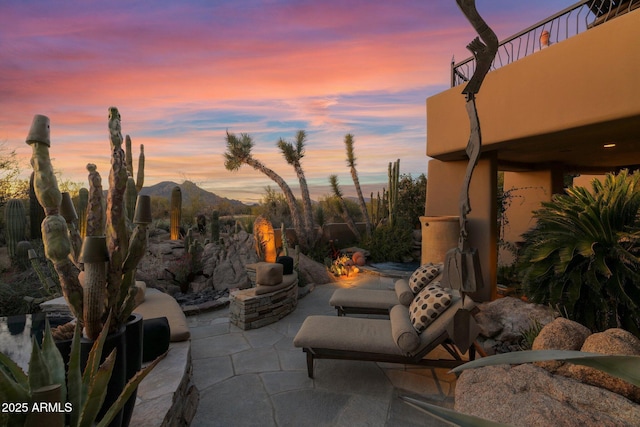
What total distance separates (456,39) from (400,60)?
3.79 feet

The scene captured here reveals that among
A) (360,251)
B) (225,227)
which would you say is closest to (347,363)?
(360,251)

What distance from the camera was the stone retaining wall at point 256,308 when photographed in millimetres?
5102

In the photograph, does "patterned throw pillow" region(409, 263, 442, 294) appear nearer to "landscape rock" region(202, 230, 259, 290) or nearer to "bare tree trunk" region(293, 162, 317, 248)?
"landscape rock" region(202, 230, 259, 290)

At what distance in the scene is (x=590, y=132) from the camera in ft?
15.2

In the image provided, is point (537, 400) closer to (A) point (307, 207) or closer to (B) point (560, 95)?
(B) point (560, 95)

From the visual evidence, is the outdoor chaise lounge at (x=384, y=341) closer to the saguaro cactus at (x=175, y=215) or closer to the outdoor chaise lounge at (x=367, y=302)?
the outdoor chaise lounge at (x=367, y=302)

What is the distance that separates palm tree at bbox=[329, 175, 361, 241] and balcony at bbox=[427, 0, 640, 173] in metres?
6.65

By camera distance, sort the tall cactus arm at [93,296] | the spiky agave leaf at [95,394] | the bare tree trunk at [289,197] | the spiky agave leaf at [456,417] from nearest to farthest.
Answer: the spiky agave leaf at [456,417] → the spiky agave leaf at [95,394] → the tall cactus arm at [93,296] → the bare tree trunk at [289,197]

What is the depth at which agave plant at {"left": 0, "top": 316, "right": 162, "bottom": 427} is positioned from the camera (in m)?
1.21

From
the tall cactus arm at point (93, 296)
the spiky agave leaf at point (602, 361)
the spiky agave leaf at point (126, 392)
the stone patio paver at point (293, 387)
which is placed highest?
the spiky agave leaf at point (602, 361)

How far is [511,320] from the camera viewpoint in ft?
14.1

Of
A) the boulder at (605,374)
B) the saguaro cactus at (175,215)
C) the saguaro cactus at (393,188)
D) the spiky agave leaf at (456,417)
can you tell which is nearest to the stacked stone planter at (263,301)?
the boulder at (605,374)

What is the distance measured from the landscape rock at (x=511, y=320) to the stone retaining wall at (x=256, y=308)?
3.12m

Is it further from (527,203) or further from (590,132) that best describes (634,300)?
(527,203)
